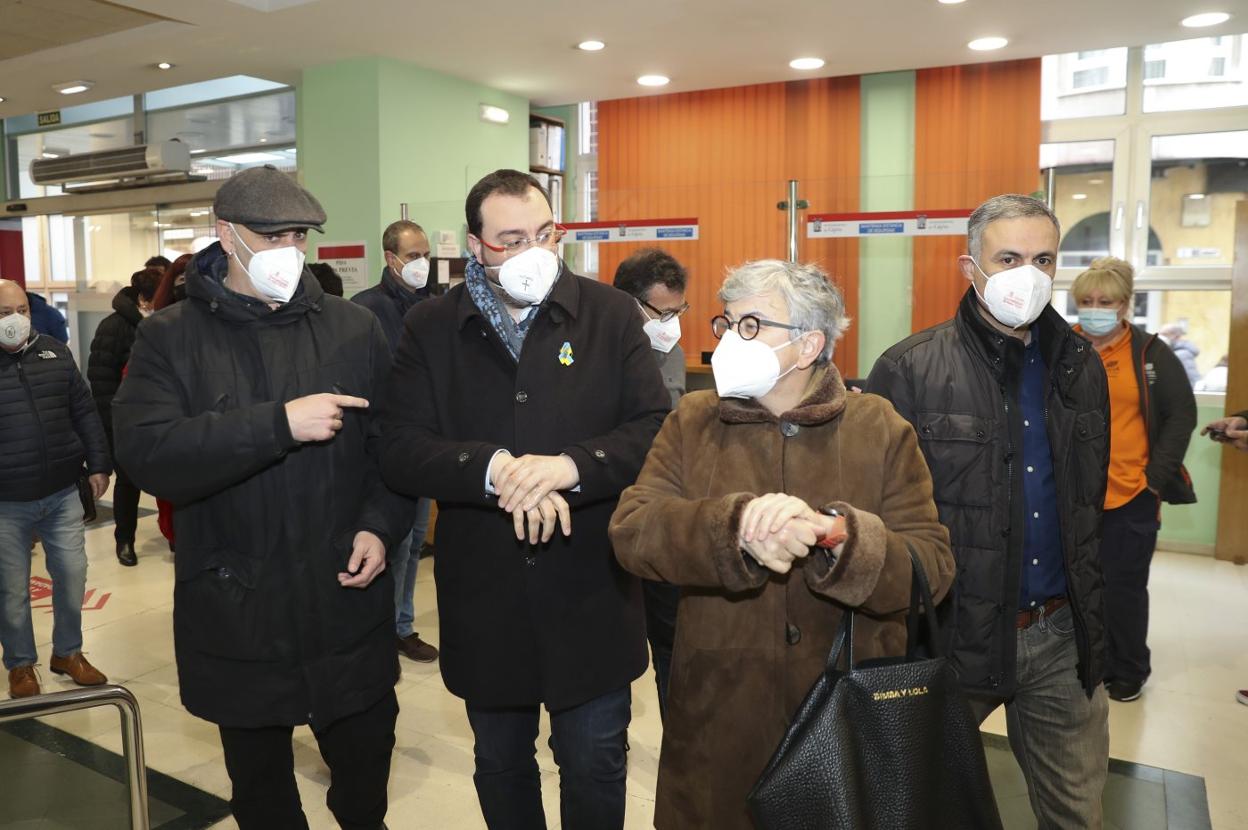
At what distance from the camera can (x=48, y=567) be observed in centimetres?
374

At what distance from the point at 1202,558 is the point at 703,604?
18.1 feet

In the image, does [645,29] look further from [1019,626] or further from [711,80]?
[1019,626]

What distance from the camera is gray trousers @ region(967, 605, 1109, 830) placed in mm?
1983

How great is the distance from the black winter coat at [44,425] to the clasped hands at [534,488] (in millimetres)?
2615

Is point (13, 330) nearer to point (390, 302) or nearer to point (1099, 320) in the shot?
point (390, 302)

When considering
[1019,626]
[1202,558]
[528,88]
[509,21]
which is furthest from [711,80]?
[1019,626]

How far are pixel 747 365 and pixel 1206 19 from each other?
5084 millimetres

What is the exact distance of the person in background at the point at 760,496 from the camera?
1608 mm

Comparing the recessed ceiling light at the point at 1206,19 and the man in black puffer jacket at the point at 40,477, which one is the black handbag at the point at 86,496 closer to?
the man in black puffer jacket at the point at 40,477

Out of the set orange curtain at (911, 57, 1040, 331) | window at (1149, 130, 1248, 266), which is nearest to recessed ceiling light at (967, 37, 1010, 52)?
orange curtain at (911, 57, 1040, 331)

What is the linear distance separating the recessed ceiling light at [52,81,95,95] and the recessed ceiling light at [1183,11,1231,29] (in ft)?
23.4

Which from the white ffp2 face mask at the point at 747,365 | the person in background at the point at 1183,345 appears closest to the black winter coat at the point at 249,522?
the white ffp2 face mask at the point at 747,365

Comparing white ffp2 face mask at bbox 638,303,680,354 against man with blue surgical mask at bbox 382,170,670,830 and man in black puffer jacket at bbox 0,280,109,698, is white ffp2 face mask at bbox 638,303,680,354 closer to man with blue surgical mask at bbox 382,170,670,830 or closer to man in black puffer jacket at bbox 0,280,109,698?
man with blue surgical mask at bbox 382,170,670,830

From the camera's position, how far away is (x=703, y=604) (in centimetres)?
168
